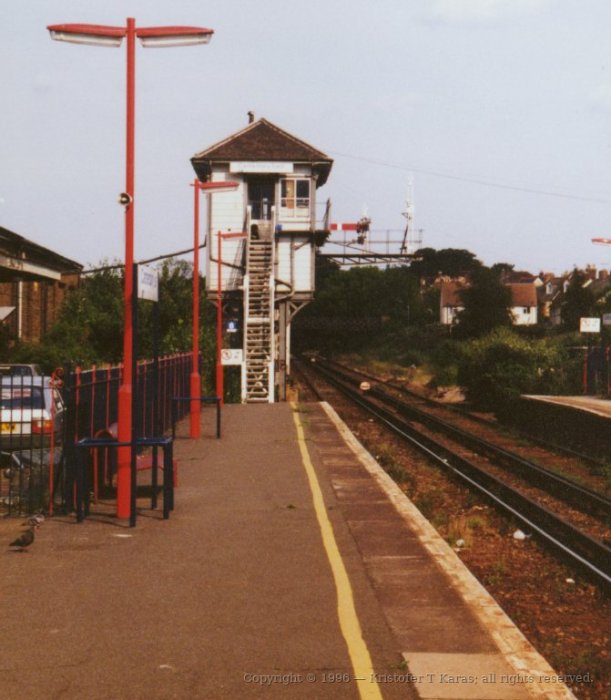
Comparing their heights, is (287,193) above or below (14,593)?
above

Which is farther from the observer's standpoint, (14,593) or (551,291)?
(551,291)

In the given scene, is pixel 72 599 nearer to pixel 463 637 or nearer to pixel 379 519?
pixel 463 637

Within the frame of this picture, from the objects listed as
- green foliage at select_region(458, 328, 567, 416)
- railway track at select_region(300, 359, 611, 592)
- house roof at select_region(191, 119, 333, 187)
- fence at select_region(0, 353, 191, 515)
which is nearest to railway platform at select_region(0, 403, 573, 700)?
fence at select_region(0, 353, 191, 515)

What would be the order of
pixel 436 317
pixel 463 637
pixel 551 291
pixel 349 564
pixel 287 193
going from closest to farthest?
pixel 463 637 → pixel 349 564 → pixel 287 193 → pixel 436 317 → pixel 551 291

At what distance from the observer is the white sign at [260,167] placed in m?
35.4

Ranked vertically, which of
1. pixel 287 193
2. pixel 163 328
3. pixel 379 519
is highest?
pixel 287 193

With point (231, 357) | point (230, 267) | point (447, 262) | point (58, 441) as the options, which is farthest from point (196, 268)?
point (447, 262)

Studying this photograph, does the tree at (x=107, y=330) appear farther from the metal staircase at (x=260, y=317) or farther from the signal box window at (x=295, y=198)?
the signal box window at (x=295, y=198)

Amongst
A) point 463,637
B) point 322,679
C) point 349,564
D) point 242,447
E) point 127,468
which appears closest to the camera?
point 322,679

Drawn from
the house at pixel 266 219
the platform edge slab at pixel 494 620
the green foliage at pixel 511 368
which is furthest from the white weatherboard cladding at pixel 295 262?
the platform edge slab at pixel 494 620

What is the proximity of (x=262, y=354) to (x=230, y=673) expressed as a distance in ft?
92.7

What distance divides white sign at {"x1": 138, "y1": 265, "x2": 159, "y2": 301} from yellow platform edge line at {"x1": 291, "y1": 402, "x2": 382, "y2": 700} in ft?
10.1

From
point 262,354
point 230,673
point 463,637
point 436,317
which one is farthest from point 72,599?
point 436,317

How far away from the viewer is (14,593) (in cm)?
698
